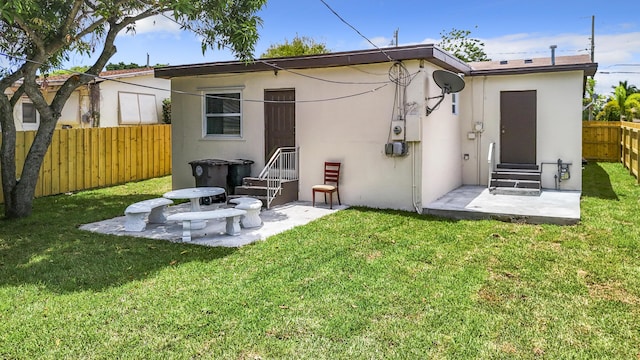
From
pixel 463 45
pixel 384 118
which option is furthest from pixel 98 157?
pixel 463 45

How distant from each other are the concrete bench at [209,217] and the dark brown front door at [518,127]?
7325 mm

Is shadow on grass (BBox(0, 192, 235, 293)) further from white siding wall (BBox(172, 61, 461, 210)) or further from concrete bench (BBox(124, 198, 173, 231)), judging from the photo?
white siding wall (BBox(172, 61, 461, 210))

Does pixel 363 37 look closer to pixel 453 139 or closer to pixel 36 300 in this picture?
pixel 453 139

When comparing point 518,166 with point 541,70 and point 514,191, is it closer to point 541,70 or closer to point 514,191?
point 514,191

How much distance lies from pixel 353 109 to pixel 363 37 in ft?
5.33

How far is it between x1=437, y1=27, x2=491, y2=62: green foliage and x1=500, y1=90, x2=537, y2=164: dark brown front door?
623 inches

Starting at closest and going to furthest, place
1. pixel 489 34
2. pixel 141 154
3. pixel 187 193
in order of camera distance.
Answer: pixel 187 193 → pixel 141 154 → pixel 489 34

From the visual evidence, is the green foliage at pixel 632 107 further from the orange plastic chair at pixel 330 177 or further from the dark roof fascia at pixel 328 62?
the orange plastic chair at pixel 330 177

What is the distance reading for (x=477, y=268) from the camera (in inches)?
210

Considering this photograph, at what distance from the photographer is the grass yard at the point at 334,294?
3477mm

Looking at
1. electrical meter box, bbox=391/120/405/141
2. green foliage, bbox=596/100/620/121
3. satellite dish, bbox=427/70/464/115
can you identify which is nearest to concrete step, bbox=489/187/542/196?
satellite dish, bbox=427/70/464/115

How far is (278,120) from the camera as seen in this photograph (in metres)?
10.2

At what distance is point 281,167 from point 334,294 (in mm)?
5482

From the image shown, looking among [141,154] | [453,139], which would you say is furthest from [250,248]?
[141,154]
